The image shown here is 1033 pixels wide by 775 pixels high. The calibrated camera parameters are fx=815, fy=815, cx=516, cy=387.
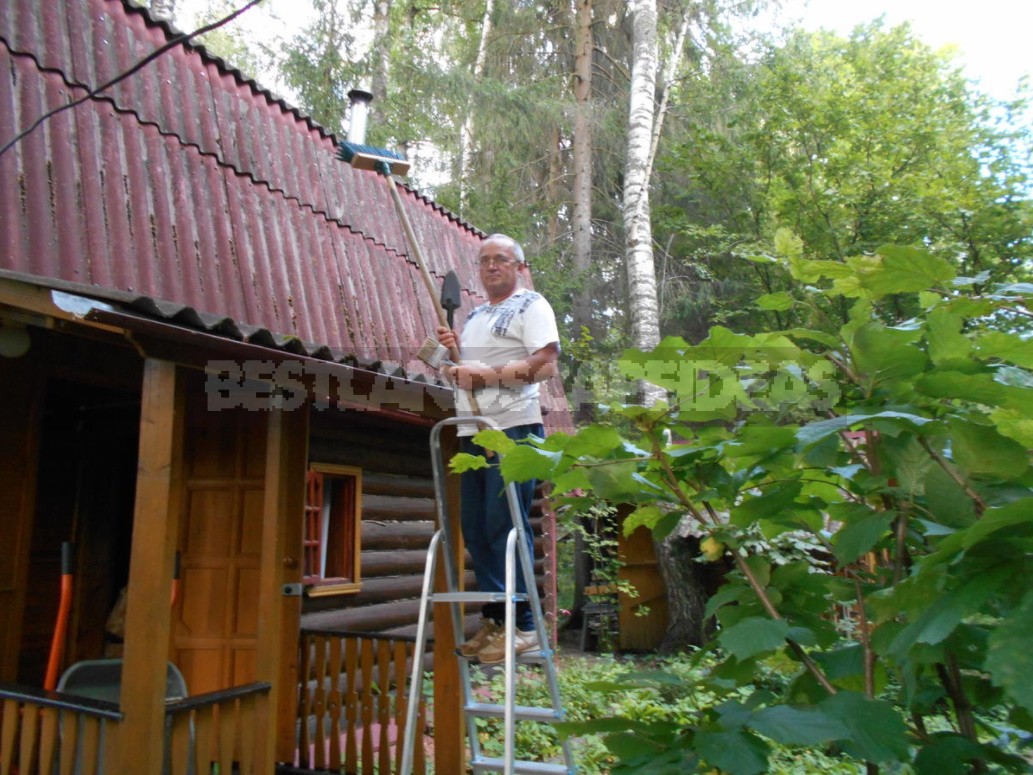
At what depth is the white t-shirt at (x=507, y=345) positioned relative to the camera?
11.8 feet

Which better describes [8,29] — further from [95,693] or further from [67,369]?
[95,693]

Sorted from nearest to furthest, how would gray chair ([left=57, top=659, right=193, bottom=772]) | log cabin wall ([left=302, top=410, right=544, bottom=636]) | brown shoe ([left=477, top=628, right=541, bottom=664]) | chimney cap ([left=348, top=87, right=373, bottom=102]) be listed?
brown shoe ([left=477, top=628, right=541, bottom=664]) → gray chair ([left=57, top=659, right=193, bottom=772]) → log cabin wall ([left=302, top=410, right=544, bottom=636]) → chimney cap ([left=348, top=87, right=373, bottom=102])

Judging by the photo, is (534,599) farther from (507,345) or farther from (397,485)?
(397,485)

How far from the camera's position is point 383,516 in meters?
7.82

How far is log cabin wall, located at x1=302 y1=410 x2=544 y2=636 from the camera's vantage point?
6.86 metres

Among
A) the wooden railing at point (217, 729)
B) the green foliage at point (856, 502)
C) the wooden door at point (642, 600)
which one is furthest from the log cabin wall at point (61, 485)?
the wooden door at point (642, 600)

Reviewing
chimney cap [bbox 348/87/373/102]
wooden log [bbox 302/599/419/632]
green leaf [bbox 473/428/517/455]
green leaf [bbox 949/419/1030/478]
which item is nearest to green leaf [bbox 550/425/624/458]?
green leaf [bbox 473/428/517/455]

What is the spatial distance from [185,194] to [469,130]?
1376cm

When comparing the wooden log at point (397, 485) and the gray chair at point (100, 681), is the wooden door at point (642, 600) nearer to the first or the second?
the wooden log at point (397, 485)

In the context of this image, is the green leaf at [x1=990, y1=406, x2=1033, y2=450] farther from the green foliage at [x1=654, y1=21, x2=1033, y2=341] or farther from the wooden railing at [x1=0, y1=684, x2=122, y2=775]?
the green foliage at [x1=654, y1=21, x2=1033, y2=341]

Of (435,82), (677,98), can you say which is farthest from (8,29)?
(677,98)

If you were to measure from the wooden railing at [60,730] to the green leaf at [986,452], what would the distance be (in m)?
3.52

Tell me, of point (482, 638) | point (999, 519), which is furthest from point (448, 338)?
point (999, 519)

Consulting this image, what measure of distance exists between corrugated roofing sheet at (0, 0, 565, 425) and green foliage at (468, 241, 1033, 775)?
325 cm
